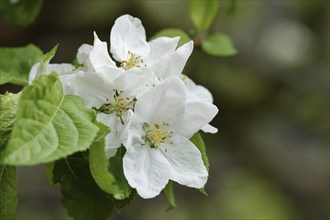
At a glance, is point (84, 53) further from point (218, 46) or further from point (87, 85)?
point (218, 46)

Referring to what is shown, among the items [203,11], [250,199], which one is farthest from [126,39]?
[250,199]

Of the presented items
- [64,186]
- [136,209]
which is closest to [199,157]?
[64,186]

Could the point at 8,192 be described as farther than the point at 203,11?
No

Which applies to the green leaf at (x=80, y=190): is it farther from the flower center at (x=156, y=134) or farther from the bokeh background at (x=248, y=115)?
the bokeh background at (x=248, y=115)

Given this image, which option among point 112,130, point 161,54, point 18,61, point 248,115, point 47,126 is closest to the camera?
point 47,126

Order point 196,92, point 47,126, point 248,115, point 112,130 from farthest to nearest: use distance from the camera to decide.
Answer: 1. point 248,115
2. point 196,92
3. point 112,130
4. point 47,126

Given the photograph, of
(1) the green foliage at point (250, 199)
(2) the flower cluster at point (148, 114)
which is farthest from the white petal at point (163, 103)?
(1) the green foliage at point (250, 199)

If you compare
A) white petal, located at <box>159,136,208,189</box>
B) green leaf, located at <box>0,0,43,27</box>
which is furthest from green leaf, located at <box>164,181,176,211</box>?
green leaf, located at <box>0,0,43,27</box>
